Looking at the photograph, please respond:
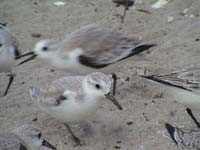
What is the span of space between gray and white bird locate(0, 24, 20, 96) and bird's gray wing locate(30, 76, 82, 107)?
1043 millimetres

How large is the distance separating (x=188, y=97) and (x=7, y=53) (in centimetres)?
A: 240

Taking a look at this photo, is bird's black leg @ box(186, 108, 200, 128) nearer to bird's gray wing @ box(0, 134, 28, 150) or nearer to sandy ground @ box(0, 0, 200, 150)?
sandy ground @ box(0, 0, 200, 150)

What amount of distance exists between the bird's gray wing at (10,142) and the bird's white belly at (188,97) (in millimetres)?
1554

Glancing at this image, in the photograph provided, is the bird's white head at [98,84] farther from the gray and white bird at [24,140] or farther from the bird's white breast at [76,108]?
the gray and white bird at [24,140]

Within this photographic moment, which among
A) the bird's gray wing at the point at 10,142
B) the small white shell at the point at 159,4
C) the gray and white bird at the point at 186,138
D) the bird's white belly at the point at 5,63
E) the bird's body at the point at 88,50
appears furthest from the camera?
the small white shell at the point at 159,4

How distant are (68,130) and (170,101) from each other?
4.10 feet

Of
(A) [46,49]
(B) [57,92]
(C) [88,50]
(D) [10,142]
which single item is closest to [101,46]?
(C) [88,50]

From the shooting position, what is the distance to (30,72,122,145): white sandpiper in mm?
5410

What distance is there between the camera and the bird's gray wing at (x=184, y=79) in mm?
5516

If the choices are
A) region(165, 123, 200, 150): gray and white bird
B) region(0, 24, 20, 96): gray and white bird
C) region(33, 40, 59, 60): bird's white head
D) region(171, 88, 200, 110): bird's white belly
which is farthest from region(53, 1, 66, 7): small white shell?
region(165, 123, 200, 150): gray and white bird

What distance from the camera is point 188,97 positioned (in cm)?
555

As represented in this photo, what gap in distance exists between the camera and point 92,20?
29.1 ft

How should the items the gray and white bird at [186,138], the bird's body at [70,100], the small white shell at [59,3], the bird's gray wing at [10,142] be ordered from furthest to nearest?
the small white shell at [59,3] → the bird's body at [70,100] → the bird's gray wing at [10,142] → the gray and white bird at [186,138]

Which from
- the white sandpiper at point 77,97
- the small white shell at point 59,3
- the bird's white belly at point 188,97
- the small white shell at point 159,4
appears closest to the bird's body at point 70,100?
the white sandpiper at point 77,97
